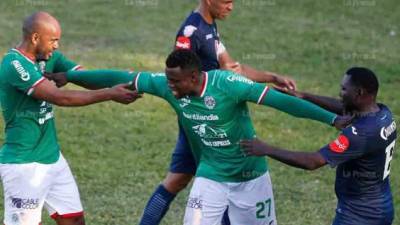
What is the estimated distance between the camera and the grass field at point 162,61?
1070 cm

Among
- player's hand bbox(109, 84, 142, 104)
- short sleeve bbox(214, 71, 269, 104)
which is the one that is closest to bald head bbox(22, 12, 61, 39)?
player's hand bbox(109, 84, 142, 104)

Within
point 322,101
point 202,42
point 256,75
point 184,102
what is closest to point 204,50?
point 202,42

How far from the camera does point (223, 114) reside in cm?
795

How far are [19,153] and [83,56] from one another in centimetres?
807

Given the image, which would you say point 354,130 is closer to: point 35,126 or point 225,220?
point 225,220

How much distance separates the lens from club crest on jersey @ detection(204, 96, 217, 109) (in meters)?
7.91

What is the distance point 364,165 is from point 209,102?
48.9 inches

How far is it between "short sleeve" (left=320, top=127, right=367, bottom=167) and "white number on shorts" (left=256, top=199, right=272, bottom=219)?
0.86 m

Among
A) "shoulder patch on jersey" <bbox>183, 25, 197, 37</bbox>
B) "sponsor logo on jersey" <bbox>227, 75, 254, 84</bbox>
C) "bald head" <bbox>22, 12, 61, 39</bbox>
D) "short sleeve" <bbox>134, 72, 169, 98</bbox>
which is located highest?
"bald head" <bbox>22, 12, 61, 39</bbox>

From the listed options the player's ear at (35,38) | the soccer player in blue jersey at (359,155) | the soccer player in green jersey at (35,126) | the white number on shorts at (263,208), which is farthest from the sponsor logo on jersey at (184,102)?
the player's ear at (35,38)

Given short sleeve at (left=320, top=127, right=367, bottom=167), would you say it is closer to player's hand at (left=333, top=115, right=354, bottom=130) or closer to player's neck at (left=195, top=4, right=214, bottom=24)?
player's hand at (left=333, top=115, right=354, bottom=130)

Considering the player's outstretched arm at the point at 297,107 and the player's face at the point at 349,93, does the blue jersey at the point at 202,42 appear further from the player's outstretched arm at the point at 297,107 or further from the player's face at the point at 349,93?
the player's face at the point at 349,93

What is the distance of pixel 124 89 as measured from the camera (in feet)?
26.6

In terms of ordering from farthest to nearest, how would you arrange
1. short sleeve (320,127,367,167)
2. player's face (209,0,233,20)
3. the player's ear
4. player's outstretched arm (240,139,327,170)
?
player's face (209,0,233,20) < the player's ear < player's outstretched arm (240,139,327,170) < short sleeve (320,127,367,167)
